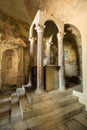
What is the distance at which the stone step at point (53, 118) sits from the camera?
2270 mm

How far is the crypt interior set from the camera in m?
2.56

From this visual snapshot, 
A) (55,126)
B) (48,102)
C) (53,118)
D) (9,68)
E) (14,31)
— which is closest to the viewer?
(55,126)

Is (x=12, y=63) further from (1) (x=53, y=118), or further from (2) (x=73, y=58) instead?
(1) (x=53, y=118)

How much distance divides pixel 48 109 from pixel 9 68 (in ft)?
17.4

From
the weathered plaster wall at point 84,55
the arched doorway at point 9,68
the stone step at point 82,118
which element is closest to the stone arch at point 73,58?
the weathered plaster wall at point 84,55

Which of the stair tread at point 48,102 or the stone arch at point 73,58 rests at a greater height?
the stone arch at point 73,58

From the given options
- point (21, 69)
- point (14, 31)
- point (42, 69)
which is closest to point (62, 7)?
point (42, 69)

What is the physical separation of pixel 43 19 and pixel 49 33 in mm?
1850

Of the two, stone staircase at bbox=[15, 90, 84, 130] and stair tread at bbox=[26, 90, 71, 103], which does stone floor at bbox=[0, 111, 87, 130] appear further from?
stair tread at bbox=[26, 90, 71, 103]

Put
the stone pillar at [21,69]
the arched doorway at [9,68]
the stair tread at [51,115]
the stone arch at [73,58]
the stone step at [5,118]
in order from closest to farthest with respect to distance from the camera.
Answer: the stair tread at [51,115] < the stone step at [5,118] < the stone arch at [73,58] < the arched doorway at [9,68] < the stone pillar at [21,69]

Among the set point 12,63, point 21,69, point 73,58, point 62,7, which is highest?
point 62,7

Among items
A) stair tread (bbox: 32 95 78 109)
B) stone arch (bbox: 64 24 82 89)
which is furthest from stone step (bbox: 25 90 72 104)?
stone arch (bbox: 64 24 82 89)

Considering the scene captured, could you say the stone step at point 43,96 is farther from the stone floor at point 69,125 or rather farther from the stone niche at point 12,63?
the stone niche at point 12,63

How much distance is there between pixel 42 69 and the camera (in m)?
3.44
